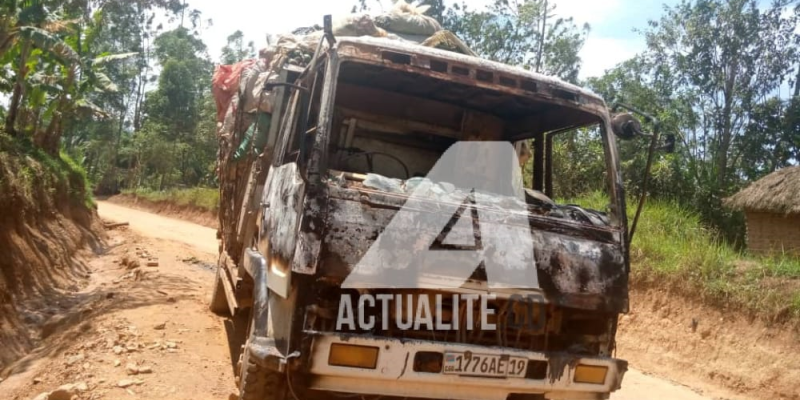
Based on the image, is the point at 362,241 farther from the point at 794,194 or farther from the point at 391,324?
the point at 794,194

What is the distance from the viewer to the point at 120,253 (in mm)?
11375

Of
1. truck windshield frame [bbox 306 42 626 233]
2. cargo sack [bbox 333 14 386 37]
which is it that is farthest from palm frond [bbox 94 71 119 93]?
truck windshield frame [bbox 306 42 626 233]

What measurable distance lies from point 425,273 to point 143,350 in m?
2.67

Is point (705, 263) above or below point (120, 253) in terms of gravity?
above

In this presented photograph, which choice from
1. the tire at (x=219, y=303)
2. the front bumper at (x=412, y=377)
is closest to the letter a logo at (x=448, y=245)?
the front bumper at (x=412, y=377)

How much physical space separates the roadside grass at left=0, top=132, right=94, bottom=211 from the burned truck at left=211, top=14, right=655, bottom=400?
5.95 meters

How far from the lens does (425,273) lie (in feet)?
9.71

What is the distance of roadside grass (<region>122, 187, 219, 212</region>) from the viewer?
20516mm

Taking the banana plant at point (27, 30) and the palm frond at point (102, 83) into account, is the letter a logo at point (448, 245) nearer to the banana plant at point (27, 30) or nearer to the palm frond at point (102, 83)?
the banana plant at point (27, 30)

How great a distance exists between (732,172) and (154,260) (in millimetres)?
13548

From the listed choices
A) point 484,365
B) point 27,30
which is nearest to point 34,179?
point 27,30

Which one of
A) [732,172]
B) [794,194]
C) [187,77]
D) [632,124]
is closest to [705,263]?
[794,194]

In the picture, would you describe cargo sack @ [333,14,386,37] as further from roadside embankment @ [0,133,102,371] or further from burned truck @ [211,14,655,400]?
roadside embankment @ [0,133,102,371]

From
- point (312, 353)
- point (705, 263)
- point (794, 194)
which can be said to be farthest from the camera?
point (794, 194)
